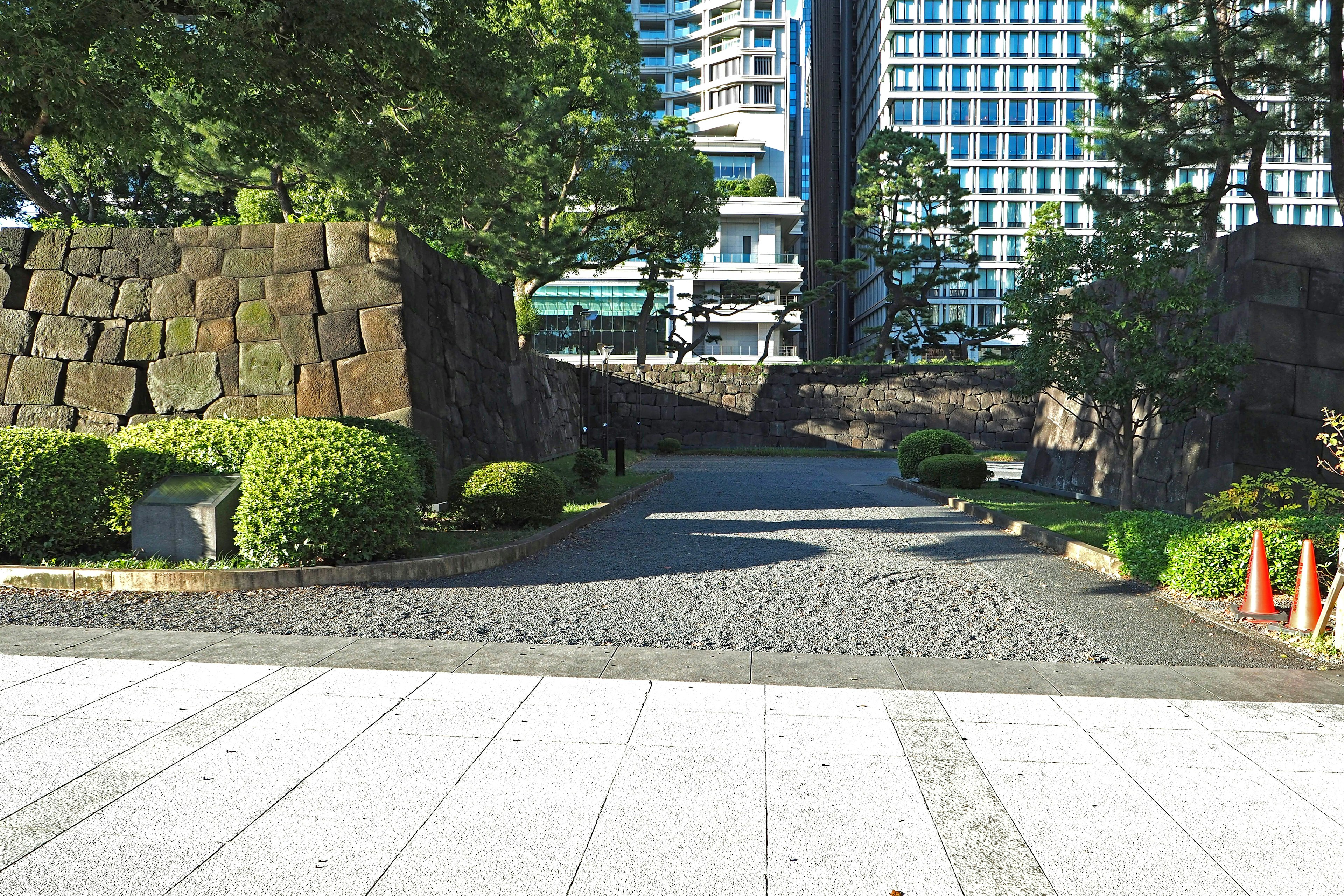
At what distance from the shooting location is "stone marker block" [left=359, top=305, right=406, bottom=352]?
10766 millimetres

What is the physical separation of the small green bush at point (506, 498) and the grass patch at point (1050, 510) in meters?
5.87

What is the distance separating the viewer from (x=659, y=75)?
63.2 m

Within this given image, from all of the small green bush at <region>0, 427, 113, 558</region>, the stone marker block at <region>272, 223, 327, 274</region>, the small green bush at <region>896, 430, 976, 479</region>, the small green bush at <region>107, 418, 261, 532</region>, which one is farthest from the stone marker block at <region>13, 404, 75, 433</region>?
the small green bush at <region>896, 430, 976, 479</region>

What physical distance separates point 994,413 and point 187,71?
30016mm

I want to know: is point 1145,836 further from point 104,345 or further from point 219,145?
point 104,345

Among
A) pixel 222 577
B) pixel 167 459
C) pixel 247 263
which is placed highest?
pixel 247 263

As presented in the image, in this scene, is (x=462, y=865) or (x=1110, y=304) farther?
(x=1110, y=304)

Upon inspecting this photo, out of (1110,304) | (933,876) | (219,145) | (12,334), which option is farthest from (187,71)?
(1110,304)

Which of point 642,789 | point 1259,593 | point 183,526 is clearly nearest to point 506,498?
point 183,526

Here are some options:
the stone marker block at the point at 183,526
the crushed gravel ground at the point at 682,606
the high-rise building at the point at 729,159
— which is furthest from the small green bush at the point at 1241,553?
the high-rise building at the point at 729,159

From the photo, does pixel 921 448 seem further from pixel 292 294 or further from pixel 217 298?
pixel 217 298

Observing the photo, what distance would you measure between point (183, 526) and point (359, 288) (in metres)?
4.39

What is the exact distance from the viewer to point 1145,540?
7711mm

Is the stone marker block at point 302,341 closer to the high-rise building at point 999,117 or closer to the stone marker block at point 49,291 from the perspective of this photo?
the stone marker block at point 49,291
